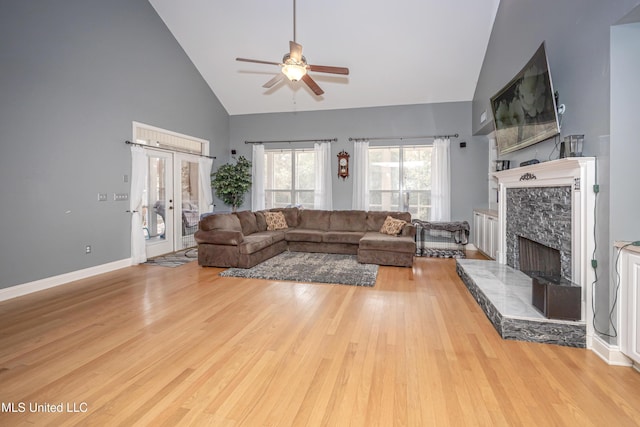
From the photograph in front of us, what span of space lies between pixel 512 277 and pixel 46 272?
5.66m

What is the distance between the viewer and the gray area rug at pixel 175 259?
529 centimetres

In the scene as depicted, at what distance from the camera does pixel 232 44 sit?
6000 mm

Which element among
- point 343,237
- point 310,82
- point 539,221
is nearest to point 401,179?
point 343,237

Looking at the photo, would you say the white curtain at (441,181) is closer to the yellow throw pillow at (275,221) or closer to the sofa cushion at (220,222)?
the yellow throw pillow at (275,221)

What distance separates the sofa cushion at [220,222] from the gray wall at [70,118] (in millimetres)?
1347

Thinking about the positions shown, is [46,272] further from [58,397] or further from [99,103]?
[58,397]

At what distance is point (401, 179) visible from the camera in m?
6.99

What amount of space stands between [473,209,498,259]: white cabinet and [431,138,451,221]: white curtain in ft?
1.94

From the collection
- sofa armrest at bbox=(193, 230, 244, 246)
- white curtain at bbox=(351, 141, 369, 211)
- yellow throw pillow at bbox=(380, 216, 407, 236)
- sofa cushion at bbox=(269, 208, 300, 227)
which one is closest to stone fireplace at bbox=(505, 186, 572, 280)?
yellow throw pillow at bbox=(380, 216, 407, 236)

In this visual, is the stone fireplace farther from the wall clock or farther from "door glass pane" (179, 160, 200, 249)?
"door glass pane" (179, 160, 200, 249)

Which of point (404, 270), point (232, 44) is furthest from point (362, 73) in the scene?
point (404, 270)

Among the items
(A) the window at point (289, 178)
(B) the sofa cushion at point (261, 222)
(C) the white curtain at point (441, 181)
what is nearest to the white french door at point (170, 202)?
(B) the sofa cushion at point (261, 222)

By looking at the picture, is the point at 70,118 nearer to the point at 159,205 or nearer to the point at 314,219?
the point at 159,205

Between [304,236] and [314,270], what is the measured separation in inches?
52.8
